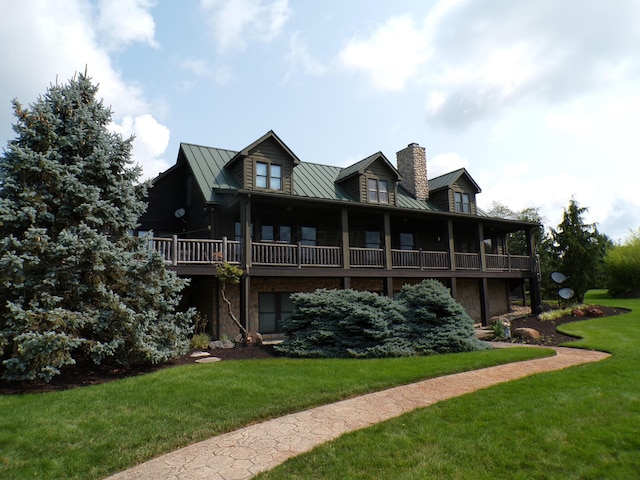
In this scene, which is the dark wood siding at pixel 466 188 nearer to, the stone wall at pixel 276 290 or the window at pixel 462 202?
the window at pixel 462 202

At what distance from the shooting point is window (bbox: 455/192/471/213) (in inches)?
927

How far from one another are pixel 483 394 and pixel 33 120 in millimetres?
11255

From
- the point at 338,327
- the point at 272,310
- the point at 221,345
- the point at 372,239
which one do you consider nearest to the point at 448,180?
the point at 372,239

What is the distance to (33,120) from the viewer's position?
995 centimetres

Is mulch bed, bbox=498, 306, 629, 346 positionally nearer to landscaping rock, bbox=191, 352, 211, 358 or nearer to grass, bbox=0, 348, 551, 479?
grass, bbox=0, 348, 551, 479

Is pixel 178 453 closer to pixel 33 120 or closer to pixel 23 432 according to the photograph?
pixel 23 432

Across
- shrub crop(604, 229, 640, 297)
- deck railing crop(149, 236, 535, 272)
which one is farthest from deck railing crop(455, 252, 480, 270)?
shrub crop(604, 229, 640, 297)

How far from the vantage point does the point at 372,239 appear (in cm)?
2100

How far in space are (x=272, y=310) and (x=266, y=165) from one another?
6085mm

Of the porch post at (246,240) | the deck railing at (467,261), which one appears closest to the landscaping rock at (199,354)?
the porch post at (246,240)

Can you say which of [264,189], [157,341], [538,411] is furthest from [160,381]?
[264,189]

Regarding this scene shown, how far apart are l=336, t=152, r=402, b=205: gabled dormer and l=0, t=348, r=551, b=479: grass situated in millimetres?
10779

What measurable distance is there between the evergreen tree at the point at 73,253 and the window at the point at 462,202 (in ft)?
55.2

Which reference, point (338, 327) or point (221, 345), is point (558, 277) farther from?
point (221, 345)
